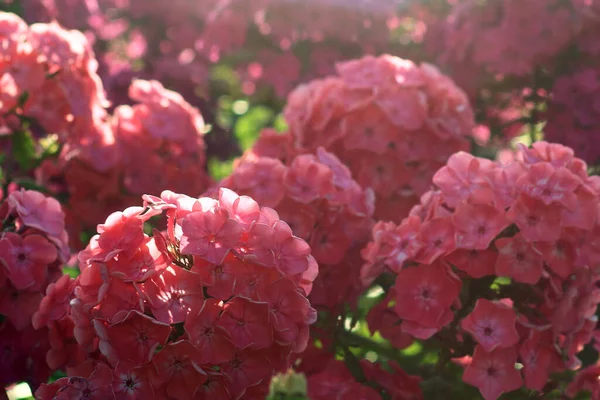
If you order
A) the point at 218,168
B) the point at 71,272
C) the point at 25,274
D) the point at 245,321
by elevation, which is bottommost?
the point at 218,168

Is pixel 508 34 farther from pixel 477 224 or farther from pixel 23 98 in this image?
pixel 23 98

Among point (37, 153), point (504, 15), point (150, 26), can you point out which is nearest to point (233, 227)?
point (37, 153)

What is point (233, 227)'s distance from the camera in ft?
4.10

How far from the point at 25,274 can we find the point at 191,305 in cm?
50

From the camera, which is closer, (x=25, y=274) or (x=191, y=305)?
(x=191, y=305)

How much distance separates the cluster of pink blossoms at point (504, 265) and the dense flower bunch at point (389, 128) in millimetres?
433

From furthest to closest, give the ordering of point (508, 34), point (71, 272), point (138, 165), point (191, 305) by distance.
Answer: point (508, 34)
point (138, 165)
point (71, 272)
point (191, 305)

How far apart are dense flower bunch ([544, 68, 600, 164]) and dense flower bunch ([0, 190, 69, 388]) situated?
1.64 metres

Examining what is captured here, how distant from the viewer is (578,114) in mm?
2377

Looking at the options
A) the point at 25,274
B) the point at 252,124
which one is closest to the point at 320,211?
the point at 25,274

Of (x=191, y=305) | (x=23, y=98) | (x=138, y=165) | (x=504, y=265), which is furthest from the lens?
(x=138, y=165)

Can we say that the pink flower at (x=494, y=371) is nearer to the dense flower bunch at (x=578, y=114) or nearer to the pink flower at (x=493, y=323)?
the pink flower at (x=493, y=323)

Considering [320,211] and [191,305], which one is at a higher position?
[191,305]

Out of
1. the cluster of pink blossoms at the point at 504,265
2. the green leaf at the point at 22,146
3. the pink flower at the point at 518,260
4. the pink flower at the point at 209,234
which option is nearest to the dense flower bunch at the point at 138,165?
the green leaf at the point at 22,146
